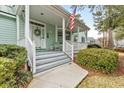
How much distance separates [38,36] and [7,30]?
421cm

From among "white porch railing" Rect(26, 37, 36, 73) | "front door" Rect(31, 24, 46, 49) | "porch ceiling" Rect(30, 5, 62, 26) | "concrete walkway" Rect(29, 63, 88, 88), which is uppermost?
"porch ceiling" Rect(30, 5, 62, 26)

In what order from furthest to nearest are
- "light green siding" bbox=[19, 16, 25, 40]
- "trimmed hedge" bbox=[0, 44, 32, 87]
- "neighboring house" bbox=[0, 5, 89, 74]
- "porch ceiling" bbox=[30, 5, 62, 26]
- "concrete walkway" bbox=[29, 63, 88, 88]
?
1. "light green siding" bbox=[19, 16, 25, 40]
2. "porch ceiling" bbox=[30, 5, 62, 26]
3. "neighboring house" bbox=[0, 5, 89, 74]
4. "concrete walkway" bbox=[29, 63, 88, 88]
5. "trimmed hedge" bbox=[0, 44, 32, 87]

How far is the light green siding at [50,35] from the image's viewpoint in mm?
15867

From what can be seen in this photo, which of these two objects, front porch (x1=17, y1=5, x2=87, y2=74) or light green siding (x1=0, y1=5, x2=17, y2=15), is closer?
front porch (x1=17, y1=5, x2=87, y2=74)

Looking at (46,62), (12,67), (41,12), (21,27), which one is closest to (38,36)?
(21,27)

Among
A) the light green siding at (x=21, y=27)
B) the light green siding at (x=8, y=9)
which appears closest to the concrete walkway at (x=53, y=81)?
the light green siding at (x=21, y=27)

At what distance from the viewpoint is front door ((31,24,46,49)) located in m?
14.0

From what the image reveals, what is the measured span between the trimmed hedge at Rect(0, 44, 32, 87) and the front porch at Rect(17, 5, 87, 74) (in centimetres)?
93

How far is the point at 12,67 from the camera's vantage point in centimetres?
550

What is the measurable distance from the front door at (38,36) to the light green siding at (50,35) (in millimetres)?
683

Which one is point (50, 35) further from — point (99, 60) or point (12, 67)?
point (12, 67)

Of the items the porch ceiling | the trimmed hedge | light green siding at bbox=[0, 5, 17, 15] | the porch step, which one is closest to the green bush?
the porch step

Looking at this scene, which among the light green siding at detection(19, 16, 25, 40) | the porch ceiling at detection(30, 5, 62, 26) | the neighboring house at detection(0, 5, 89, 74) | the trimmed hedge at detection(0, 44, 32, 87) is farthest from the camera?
the light green siding at detection(19, 16, 25, 40)

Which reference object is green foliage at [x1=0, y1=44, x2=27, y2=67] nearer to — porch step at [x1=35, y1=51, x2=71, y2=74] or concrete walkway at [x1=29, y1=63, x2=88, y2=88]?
concrete walkway at [x1=29, y1=63, x2=88, y2=88]
